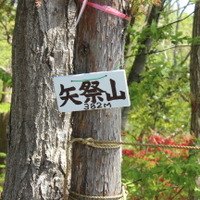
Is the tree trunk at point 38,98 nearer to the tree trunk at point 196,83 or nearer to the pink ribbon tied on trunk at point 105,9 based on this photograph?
the pink ribbon tied on trunk at point 105,9

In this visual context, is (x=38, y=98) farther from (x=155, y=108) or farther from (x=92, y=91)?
(x=155, y=108)

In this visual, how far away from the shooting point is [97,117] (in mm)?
1475

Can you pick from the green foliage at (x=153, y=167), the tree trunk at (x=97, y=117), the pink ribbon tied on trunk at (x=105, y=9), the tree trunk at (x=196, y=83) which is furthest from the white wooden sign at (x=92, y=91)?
the tree trunk at (x=196, y=83)

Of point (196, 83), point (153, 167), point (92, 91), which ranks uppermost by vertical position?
point (196, 83)

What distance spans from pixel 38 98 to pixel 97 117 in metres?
0.31

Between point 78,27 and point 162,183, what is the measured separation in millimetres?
2754

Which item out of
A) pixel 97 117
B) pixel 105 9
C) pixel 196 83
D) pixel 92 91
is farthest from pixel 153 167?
pixel 105 9

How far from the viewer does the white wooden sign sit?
4.50ft

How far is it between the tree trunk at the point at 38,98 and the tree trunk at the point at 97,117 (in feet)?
0.27

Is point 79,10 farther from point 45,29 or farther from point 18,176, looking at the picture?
point 18,176

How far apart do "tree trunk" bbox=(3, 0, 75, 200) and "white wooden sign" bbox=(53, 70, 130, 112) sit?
0.11m

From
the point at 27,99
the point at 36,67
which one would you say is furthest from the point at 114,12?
the point at 27,99

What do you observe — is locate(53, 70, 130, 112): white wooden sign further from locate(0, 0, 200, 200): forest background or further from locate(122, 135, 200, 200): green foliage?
locate(122, 135, 200, 200): green foliage

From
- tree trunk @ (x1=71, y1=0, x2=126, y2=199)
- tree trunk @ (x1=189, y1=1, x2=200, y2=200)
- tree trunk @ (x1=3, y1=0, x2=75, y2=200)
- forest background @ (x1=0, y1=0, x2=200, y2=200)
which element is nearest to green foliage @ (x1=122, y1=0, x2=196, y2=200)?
forest background @ (x1=0, y1=0, x2=200, y2=200)
